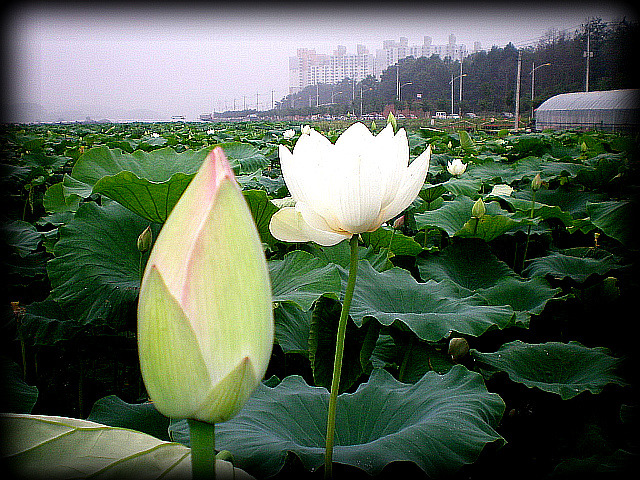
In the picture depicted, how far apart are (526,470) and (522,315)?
0.34 m

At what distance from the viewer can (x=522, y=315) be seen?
1262mm

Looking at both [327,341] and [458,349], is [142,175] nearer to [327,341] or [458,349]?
[327,341]

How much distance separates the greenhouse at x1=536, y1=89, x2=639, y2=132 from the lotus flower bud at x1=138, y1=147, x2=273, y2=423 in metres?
14.4

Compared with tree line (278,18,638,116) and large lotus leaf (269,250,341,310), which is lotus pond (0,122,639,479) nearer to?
large lotus leaf (269,250,341,310)

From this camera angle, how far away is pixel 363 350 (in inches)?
45.0

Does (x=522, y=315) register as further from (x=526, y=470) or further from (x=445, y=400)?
(x=445, y=400)

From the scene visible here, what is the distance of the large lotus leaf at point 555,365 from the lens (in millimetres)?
1078

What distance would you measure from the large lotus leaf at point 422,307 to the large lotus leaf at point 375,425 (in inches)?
3.6

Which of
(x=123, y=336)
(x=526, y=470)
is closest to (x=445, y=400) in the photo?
(x=526, y=470)

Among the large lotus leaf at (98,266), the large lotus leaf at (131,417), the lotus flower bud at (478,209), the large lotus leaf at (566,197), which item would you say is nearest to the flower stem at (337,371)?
the large lotus leaf at (131,417)

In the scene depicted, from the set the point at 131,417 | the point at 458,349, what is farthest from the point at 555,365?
the point at 131,417

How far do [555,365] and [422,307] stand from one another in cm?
33

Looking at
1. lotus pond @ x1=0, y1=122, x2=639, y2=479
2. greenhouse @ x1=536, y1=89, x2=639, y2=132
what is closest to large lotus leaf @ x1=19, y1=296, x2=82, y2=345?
lotus pond @ x1=0, y1=122, x2=639, y2=479

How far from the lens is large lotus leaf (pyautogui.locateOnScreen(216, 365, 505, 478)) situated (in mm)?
650
